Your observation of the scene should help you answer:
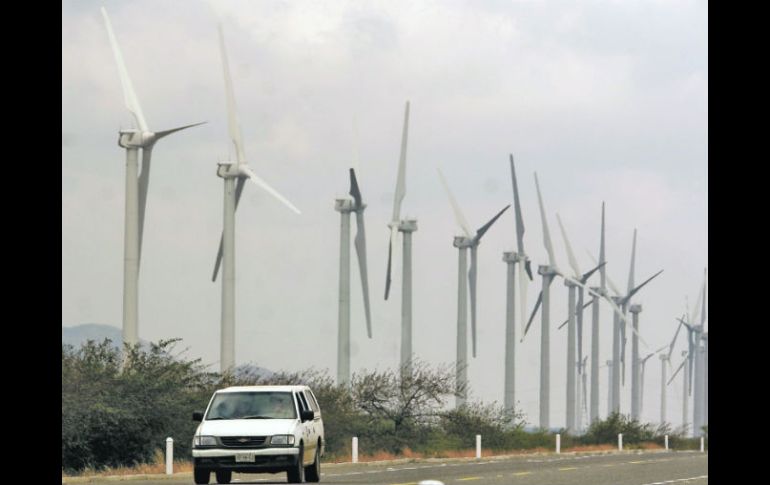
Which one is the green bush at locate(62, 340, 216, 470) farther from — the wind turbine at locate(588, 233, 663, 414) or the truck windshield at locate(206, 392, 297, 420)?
the wind turbine at locate(588, 233, 663, 414)

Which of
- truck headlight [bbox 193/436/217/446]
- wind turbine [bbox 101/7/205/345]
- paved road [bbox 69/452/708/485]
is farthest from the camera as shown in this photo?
wind turbine [bbox 101/7/205/345]

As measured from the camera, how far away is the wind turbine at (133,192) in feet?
159

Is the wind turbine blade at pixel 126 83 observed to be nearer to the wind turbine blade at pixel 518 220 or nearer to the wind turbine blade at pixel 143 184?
the wind turbine blade at pixel 143 184

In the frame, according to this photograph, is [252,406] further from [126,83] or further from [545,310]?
[545,310]

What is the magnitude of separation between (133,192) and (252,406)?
18885 mm

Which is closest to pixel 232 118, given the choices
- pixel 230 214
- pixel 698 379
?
pixel 230 214

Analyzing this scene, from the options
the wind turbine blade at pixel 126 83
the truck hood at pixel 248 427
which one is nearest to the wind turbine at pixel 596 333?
the wind turbine blade at pixel 126 83

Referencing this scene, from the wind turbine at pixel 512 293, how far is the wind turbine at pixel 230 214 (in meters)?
16.4

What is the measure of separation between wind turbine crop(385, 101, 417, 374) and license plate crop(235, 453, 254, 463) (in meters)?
34.5

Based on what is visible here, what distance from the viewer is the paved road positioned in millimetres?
34500

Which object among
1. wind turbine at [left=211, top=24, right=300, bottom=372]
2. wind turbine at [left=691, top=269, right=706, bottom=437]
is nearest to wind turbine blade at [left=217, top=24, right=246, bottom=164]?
wind turbine at [left=211, top=24, right=300, bottom=372]
